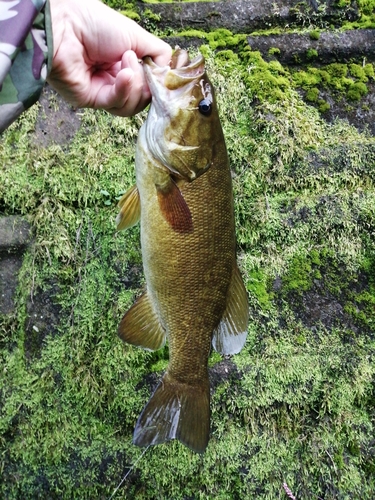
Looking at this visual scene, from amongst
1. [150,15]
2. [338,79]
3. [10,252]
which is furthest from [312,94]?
[10,252]

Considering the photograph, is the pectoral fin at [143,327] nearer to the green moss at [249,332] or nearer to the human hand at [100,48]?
the green moss at [249,332]

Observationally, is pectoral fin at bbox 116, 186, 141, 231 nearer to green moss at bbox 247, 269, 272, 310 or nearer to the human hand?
the human hand

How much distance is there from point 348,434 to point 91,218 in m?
1.94

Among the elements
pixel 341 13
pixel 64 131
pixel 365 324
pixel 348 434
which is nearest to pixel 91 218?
pixel 64 131

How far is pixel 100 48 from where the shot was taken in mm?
1969

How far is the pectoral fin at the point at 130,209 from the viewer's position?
1.96 m

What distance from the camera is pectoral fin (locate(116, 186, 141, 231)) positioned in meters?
1.96

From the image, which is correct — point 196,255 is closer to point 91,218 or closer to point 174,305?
point 174,305

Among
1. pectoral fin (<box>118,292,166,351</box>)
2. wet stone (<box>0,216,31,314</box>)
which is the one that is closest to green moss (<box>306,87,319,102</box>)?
pectoral fin (<box>118,292,166,351</box>)

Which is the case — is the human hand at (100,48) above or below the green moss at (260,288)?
above

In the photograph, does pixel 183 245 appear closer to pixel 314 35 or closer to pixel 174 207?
pixel 174 207

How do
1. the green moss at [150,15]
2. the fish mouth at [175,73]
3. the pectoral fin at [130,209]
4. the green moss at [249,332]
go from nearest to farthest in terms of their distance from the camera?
the fish mouth at [175,73], the pectoral fin at [130,209], the green moss at [249,332], the green moss at [150,15]

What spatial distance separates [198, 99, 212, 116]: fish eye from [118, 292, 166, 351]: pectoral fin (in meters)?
0.80

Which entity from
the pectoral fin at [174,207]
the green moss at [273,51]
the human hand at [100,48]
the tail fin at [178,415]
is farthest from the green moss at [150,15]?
the tail fin at [178,415]
